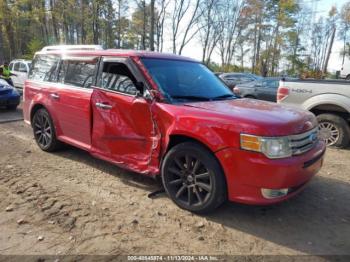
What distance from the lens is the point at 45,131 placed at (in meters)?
5.63

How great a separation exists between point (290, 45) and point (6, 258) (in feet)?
148

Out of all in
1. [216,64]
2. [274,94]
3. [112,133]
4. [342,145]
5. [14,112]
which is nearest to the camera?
[112,133]

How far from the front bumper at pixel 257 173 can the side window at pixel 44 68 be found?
3.62 meters

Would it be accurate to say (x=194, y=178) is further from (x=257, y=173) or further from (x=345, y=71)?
(x=345, y=71)

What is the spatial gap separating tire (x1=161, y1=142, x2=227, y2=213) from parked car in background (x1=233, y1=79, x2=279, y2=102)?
806 centimetres

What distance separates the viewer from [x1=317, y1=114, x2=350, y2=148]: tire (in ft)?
21.8

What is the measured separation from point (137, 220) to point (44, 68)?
3667mm

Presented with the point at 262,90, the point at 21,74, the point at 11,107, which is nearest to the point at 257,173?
the point at 262,90

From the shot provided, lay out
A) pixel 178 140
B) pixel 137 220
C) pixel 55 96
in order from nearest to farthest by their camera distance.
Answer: pixel 137 220
pixel 178 140
pixel 55 96

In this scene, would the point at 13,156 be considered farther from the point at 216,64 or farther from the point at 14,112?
the point at 216,64

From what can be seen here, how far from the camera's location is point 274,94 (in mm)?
11094

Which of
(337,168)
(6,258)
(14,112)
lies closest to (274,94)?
(337,168)

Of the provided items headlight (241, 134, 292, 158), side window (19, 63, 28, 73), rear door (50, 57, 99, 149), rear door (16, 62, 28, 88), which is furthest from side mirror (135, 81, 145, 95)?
side window (19, 63, 28, 73)

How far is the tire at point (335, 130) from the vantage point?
6.64 metres
